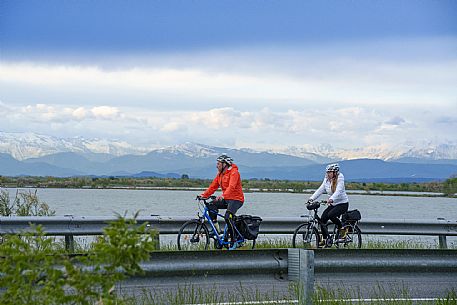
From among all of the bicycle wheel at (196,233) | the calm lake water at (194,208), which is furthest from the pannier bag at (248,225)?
the calm lake water at (194,208)

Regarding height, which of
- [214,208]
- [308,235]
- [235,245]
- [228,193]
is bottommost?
[235,245]

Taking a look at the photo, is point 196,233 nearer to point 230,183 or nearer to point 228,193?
point 228,193

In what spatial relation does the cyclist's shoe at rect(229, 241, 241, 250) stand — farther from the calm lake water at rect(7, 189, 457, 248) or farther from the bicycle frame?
the calm lake water at rect(7, 189, 457, 248)

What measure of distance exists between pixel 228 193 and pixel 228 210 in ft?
1.04

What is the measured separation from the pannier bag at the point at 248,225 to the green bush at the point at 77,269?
9.60 meters

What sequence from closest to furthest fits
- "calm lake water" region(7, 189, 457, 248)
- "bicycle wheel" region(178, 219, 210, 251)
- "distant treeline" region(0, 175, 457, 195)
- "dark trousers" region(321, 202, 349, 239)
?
"bicycle wheel" region(178, 219, 210, 251) → "dark trousers" region(321, 202, 349, 239) → "calm lake water" region(7, 189, 457, 248) → "distant treeline" region(0, 175, 457, 195)

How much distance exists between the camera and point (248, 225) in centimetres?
1403

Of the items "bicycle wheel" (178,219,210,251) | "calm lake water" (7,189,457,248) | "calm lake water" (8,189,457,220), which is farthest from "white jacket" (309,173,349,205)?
"calm lake water" (8,189,457,220)

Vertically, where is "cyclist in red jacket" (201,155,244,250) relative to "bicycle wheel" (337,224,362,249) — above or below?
above

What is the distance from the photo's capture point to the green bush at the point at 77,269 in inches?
166

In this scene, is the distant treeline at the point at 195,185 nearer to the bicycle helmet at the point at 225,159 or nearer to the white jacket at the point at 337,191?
the white jacket at the point at 337,191

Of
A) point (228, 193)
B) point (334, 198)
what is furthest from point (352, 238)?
point (228, 193)

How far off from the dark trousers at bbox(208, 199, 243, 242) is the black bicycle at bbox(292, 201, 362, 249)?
1118 mm

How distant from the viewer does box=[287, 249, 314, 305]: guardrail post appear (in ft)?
21.0
